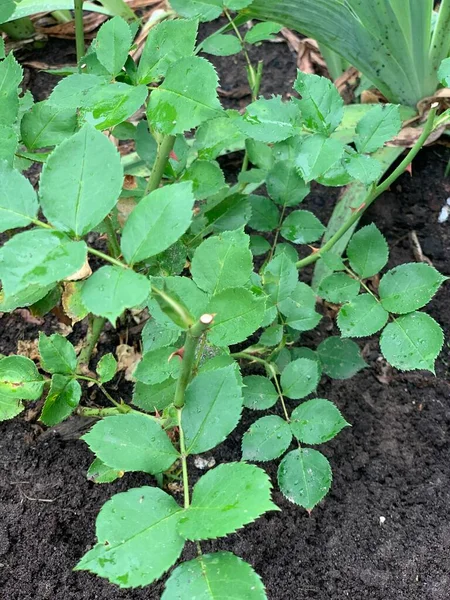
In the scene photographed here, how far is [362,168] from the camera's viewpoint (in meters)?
0.91

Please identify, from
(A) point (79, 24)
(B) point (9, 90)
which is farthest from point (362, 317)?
(A) point (79, 24)

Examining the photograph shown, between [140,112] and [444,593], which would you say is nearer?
[444,593]

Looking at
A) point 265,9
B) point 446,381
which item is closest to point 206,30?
point 265,9

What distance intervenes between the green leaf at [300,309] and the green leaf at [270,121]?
0.84 feet

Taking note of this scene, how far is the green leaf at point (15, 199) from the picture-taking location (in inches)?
26.4

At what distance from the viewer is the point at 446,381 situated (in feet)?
4.09

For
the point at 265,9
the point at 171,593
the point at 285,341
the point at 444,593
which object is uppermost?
the point at 265,9

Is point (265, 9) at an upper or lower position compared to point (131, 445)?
upper

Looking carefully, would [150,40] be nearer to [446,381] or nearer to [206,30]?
[446,381]

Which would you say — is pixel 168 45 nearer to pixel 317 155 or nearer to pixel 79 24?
pixel 317 155

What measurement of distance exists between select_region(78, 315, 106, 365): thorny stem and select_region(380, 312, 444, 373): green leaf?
0.48 meters

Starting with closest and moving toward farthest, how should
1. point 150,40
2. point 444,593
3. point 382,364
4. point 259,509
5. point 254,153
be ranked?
1. point 259,509
2. point 150,40
3. point 444,593
4. point 254,153
5. point 382,364

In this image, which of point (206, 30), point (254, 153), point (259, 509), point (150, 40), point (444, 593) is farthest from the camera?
point (206, 30)

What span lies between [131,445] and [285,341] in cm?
43
